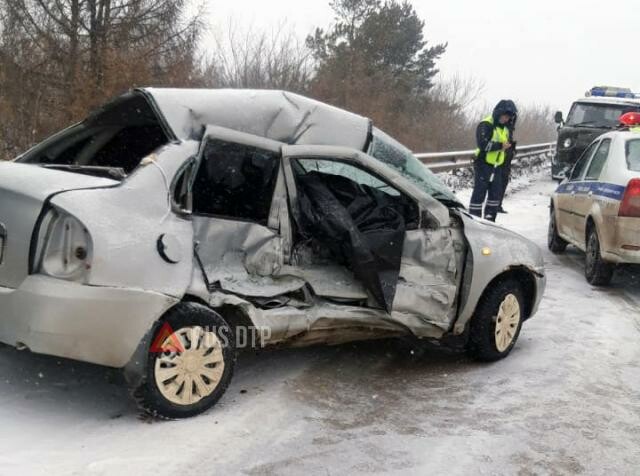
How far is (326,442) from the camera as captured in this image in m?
3.34

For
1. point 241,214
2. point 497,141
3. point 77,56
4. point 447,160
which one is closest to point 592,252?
point 497,141

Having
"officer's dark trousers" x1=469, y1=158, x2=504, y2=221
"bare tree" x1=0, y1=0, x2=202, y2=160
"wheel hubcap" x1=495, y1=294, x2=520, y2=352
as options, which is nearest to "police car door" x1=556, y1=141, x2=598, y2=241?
"officer's dark trousers" x1=469, y1=158, x2=504, y2=221

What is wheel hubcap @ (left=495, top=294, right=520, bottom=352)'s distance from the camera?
4.71 m

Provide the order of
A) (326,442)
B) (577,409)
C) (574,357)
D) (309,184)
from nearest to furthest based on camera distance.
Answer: (326,442)
(577,409)
(309,184)
(574,357)

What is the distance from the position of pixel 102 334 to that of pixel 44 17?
14635mm

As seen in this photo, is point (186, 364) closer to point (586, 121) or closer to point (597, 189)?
point (597, 189)

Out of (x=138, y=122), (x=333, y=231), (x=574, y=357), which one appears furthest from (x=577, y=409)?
(x=138, y=122)

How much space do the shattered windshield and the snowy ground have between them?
119 cm

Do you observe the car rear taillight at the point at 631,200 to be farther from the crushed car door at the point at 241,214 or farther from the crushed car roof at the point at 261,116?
the crushed car door at the point at 241,214

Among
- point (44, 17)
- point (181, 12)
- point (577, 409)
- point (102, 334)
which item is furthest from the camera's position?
point (181, 12)

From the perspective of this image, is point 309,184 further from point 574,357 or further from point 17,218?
point 574,357

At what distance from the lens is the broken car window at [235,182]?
3693 millimetres

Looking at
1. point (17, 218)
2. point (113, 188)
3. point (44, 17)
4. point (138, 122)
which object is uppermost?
point (44, 17)

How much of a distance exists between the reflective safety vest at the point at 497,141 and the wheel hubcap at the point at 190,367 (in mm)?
6885
